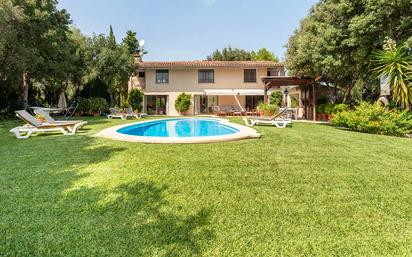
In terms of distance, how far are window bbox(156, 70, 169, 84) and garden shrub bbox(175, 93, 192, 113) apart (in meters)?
3.61

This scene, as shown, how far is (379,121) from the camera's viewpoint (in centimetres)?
1579

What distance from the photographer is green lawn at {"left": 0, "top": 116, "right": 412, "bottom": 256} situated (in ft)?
13.0

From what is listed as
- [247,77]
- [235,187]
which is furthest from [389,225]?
[247,77]

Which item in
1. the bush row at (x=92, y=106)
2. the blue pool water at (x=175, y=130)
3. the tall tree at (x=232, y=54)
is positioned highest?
the tall tree at (x=232, y=54)

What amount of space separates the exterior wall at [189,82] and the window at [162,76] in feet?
1.44

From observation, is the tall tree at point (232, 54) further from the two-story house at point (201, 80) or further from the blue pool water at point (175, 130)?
the blue pool water at point (175, 130)

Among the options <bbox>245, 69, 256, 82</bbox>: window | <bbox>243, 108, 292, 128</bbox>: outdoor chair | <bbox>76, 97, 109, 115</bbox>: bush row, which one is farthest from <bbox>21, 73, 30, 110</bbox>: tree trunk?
<bbox>245, 69, 256, 82</bbox>: window

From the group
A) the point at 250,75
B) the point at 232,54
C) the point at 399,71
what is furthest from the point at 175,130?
the point at 232,54

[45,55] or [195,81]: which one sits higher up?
[45,55]

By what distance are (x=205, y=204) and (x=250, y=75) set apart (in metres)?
37.1

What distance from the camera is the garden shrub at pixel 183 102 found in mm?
38656

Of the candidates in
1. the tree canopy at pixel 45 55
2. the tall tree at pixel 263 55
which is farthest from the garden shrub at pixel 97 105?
the tall tree at pixel 263 55

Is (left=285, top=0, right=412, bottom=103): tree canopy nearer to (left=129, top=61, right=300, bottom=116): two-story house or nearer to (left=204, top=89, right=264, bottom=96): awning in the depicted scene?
(left=204, top=89, right=264, bottom=96): awning

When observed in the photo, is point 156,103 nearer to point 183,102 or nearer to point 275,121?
point 183,102
